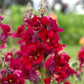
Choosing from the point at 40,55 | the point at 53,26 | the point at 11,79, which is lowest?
the point at 11,79

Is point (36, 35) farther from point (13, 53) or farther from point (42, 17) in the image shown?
point (13, 53)

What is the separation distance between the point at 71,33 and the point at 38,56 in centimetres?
1042

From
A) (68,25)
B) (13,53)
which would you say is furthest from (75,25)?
(13,53)

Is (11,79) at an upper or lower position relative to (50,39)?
lower

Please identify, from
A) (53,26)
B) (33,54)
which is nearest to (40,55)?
(33,54)

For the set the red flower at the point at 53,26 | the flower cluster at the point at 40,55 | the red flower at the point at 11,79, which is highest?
the red flower at the point at 53,26

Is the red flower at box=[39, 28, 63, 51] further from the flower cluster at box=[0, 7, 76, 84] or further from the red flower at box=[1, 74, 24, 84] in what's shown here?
the red flower at box=[1, 74, 24, 84]

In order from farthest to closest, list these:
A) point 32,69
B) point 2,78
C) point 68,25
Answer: point 68,25
point 32,69
point 2,78

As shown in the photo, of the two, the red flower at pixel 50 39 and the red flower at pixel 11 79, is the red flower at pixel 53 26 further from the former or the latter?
the red flower at pixel 11 79

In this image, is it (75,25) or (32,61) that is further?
(75,25)

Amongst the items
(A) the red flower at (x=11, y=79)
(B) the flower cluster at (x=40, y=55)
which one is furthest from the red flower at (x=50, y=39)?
(A) the red flower at (x=11, y=79)

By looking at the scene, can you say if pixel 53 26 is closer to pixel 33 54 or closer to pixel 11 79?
pixel 33 54

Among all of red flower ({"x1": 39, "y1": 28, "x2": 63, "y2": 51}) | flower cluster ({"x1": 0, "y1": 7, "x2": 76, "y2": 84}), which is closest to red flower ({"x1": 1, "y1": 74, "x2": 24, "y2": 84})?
flower cluster ({"x1": 0, "y1": 7, "x2": 76, "y2": 84})

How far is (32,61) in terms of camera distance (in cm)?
123
